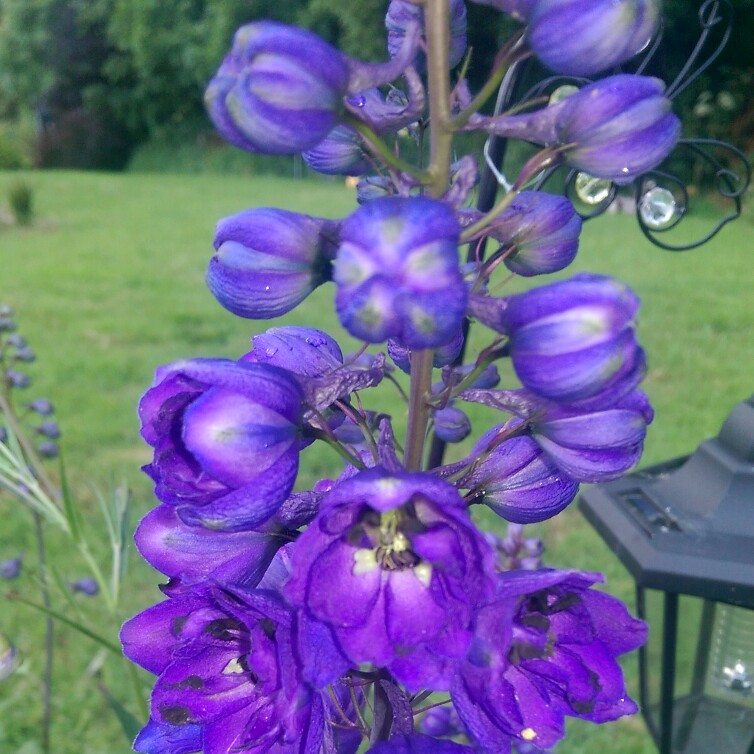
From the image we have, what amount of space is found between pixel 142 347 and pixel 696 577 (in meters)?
5.35

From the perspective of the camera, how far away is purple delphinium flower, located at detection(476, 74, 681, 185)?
2.49ft

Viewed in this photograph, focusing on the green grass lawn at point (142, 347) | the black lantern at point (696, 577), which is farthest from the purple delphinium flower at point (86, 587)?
the black lantern at point (696, 577)

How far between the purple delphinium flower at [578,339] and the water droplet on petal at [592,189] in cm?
90

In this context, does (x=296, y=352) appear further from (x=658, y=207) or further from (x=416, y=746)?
(x=658, y=207)

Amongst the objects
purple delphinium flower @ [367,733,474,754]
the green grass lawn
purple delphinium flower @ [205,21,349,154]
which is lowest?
the green grass lawn

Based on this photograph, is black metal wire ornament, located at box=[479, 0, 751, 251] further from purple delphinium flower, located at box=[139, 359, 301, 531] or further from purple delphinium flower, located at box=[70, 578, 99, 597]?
purple delphinium flower, located at box=[70, 578, 99, 597]

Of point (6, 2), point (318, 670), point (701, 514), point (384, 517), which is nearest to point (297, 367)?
point (384, 517)

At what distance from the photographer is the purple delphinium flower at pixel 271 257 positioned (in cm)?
79

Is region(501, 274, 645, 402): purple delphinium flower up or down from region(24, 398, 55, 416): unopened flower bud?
up

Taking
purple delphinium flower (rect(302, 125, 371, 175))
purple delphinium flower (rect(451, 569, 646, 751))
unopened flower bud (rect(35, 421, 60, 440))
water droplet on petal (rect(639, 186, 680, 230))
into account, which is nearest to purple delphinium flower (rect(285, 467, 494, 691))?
purple delphinium flower (rect(451, 569, 646, 751))

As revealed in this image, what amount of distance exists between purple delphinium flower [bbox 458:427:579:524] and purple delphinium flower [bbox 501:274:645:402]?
172 millimetres

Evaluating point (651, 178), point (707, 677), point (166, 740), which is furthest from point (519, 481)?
point (651, 178)

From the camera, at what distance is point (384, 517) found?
31.9 inches

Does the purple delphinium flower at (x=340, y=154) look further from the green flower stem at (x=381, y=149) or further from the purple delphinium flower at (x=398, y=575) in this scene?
the purple delphinium flower at (x=398, y=575)
